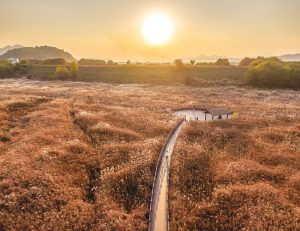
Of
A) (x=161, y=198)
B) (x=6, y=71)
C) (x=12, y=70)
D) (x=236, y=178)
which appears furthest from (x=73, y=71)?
(x=236, y=178)

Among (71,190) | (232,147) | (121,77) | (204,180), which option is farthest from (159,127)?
(121,77)

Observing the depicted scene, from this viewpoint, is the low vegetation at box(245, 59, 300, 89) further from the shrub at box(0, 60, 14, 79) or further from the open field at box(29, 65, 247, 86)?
the shrub at box(0, 60, 14, 79)

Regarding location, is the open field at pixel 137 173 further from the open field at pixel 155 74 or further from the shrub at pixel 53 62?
the shrub at pixel 53 62

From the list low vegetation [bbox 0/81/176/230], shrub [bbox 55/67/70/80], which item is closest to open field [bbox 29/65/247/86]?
shrub [bbox 55/67/70/80]

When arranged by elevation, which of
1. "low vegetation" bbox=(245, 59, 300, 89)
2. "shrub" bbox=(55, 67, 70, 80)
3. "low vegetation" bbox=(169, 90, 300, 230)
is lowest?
"low vegetation" bbox=(169, 90, 300, 230)

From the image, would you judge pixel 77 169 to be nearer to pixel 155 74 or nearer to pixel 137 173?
pixel 137 173
